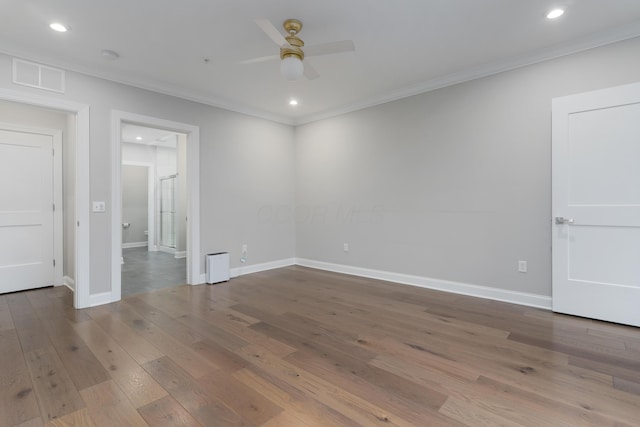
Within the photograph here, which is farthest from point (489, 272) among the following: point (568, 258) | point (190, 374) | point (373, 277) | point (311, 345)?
point (190, 374)

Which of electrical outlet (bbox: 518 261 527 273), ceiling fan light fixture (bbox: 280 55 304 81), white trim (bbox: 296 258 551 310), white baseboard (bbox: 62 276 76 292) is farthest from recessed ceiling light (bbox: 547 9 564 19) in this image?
white baseboard (bbox: 62 276 76 292)

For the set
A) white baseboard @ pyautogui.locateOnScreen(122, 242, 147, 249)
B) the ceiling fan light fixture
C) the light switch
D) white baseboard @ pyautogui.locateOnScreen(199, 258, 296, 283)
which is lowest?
white baseboard @ pyautogui.locateOnScreen(199, 258, 296, 283)

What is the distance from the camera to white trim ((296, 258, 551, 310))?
3293mm

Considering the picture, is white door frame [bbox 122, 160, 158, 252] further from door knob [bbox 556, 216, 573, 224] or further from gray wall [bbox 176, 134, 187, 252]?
door knob [bbox 556, 216, 573, 224]

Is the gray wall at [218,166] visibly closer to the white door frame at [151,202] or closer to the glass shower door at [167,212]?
the glass shower door at [167,212]

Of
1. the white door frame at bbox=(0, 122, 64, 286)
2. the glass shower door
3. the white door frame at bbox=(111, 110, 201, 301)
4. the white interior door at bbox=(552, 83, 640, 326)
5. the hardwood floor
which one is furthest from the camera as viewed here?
the glass shower door

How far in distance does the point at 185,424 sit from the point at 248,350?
81 cm

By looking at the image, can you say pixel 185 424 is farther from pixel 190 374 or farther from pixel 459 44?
pixel 459 44

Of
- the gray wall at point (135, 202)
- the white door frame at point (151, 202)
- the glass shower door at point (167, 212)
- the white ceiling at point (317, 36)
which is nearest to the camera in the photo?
the white ceiling at point (317, 36)

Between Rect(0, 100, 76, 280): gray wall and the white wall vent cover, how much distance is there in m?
0.84

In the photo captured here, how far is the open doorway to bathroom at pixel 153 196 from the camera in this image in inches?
265

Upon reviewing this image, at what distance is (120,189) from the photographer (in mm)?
3650

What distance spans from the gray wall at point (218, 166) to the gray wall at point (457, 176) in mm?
779

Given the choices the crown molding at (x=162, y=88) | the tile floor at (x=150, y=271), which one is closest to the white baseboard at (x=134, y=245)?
the tile floor at (x=150, y=271)
